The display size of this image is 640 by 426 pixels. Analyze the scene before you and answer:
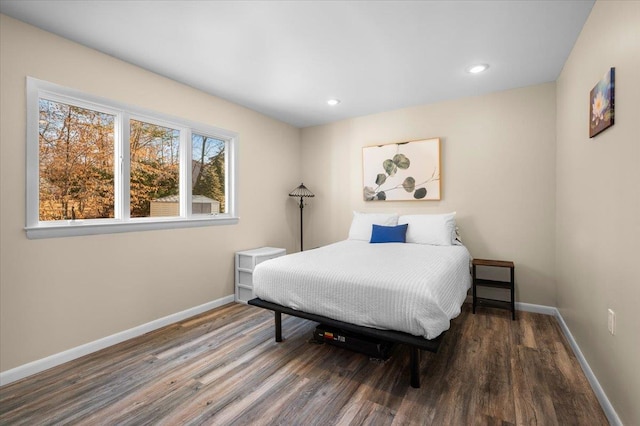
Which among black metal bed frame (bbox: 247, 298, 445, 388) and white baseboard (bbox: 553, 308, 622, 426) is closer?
white baseboard (bbox: 553, 308, 622, 426)

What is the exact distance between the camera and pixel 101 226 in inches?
100.0

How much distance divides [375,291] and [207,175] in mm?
2585

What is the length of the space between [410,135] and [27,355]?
4.37 m

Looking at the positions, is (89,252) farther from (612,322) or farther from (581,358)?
(581,358)

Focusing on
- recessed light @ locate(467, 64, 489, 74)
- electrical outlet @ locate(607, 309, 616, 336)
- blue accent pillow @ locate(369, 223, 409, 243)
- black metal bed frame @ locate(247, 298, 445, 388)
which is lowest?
black metal bed frame @ locate(247, 298, 445, 388)

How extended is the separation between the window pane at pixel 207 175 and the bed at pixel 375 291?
4.65ft

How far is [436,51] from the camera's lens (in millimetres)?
2557

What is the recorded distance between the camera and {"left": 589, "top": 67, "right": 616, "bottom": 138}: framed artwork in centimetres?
166

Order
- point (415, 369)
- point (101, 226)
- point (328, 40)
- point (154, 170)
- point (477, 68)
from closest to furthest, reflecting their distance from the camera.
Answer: point (415, 369) < point (328, 40) < point (101, 226) < point (477, 68) < point (154, 170)

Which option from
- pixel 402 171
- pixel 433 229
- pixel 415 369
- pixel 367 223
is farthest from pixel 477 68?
pixel 415 369

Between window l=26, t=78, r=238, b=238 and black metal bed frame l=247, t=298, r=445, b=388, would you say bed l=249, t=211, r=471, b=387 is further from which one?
window l=26, t=78, r=238, b=238

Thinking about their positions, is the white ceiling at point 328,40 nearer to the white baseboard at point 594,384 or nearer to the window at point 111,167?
the window at point 111,167

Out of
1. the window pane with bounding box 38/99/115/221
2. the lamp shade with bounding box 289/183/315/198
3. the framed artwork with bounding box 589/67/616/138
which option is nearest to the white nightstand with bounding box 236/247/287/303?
the lamp shade with bounding box 289/183/315/198

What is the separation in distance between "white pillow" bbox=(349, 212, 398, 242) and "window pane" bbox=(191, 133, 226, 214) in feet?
5.81
